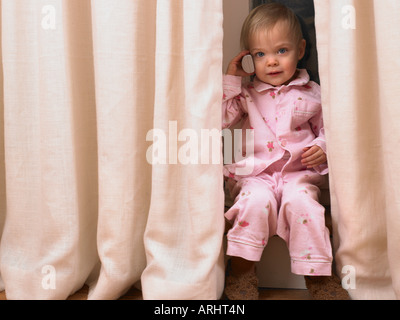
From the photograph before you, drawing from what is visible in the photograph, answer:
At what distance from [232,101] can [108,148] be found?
0.38 metres

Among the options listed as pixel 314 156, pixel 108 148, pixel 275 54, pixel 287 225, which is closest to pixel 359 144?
pixel 314 156

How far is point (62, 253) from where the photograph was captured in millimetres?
1134

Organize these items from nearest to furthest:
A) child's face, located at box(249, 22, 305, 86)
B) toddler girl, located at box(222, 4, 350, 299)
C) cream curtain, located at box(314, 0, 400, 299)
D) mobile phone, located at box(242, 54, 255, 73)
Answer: cream curtain, located at box(314, 0, 400, 299) → toddler girl, located at box(222, 4, 350, 299) → child's face, located at box(249, 22, 305, 86) → mobile phone, located at box(242, 54, 255, 73)

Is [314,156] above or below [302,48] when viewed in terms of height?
below

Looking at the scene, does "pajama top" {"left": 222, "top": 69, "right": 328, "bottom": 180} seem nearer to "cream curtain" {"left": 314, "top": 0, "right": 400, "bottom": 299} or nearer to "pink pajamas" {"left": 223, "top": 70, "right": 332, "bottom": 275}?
"pink pajamas" {"left": 223, "top": 70, "right": 332, "bottom": 275}

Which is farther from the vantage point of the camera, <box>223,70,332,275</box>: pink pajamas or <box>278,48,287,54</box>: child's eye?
<box>278,48,287,54</box>: child's eye

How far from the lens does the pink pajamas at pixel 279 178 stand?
1068 mm

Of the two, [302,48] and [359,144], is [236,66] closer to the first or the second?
[302,48]

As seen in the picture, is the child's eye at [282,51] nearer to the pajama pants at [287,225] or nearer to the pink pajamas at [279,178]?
the pink pajamas at [279,178]

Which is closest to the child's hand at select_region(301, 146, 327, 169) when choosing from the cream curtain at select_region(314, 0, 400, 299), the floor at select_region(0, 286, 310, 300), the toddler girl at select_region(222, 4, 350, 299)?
the toddler girl at select_region(222, 4, 350, 299)

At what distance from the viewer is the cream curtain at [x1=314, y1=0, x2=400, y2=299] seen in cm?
98

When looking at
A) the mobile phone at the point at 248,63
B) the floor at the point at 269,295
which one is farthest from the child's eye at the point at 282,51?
the floor at the point at 269,295

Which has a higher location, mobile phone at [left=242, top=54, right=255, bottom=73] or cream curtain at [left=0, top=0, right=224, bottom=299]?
mobile phone at [left=242, top=54, right=255, bottom=73]

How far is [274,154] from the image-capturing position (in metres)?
1.24
